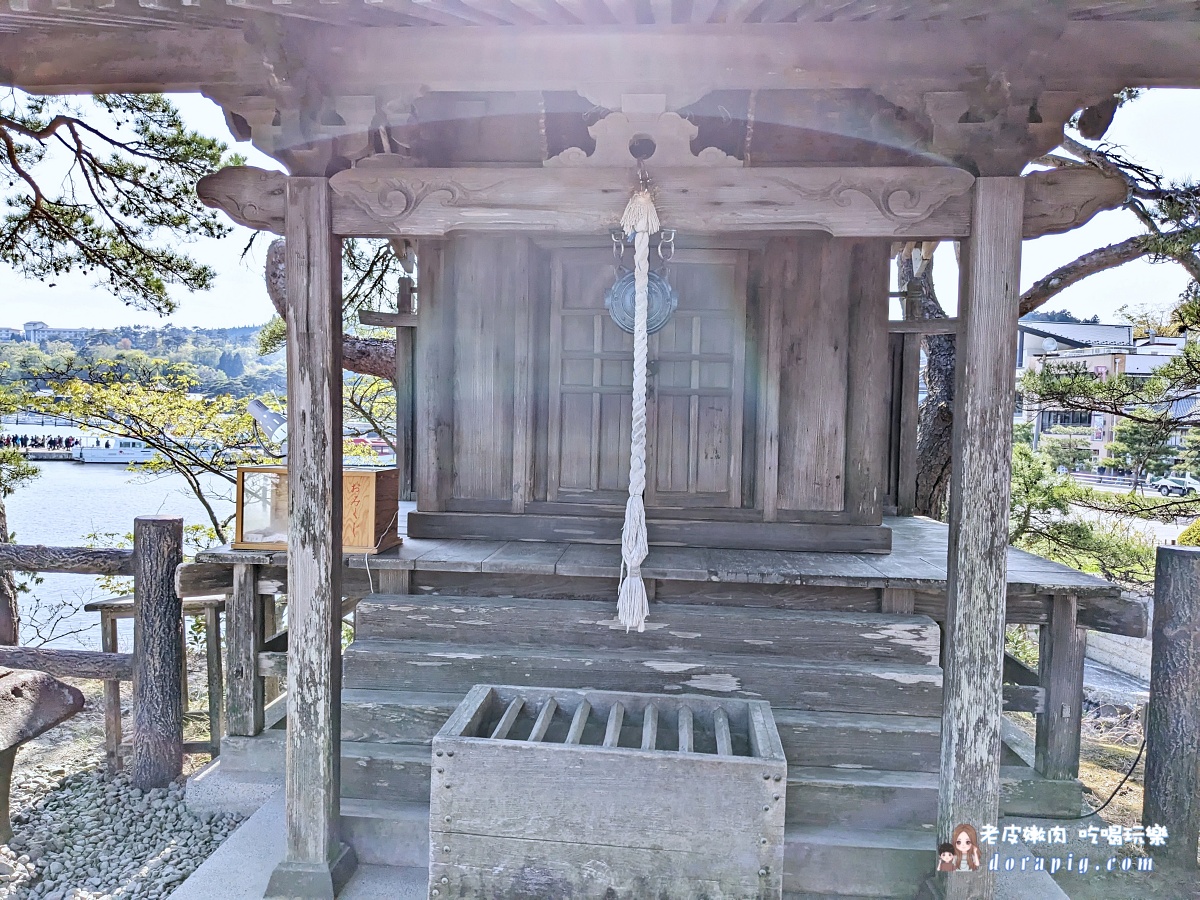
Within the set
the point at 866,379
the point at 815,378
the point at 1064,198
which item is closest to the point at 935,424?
the point at 866,379

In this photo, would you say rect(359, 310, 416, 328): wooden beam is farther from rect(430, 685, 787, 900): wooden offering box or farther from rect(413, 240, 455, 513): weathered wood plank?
rect(430, 685, 787, 900): wooden offering box

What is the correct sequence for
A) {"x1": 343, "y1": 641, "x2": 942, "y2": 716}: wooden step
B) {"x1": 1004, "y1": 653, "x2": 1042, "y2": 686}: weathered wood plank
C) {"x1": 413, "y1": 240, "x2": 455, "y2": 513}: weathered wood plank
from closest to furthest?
{"x1": 343, "y1": 641, "x2": 942, "y2": 716}: wooden step, {"x1": 1004, "y1": 653, "x2": 1042, "y2": 686}: weathered wood plank, {"x1": 413, "y1": 240, "x2": 455, "y2": 513}: weathered wood plank

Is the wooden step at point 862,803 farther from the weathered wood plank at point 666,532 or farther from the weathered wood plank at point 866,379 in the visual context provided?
the weathered wood plank at point 866,379

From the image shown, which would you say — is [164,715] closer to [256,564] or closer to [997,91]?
[256,564]

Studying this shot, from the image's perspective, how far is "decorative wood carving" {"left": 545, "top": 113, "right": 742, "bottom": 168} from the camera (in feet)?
7.89

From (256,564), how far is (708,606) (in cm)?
230

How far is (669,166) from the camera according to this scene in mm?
2439

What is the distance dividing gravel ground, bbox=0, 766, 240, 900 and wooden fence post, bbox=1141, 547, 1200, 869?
4.43 meters

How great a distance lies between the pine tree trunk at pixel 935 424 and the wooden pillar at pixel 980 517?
5.22 m

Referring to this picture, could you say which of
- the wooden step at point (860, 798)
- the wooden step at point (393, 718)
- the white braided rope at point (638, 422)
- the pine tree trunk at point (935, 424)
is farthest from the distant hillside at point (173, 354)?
the pine tree trunk at point (935, 424)

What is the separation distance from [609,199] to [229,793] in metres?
3.49

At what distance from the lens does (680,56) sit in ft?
7.38

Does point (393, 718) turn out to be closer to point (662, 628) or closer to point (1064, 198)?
point (662, 628)

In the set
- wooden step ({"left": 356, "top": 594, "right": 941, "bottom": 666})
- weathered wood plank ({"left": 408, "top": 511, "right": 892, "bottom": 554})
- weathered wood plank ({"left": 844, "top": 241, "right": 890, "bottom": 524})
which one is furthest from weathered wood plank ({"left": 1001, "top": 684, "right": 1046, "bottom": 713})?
weathered wood plank ({"left": 844, "top": 241, "right": 890, "bottom": 524})
